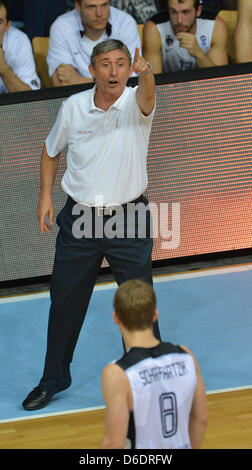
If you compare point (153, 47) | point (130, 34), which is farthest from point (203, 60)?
point (130, 34)

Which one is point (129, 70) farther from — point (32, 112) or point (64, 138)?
point (32, 112)

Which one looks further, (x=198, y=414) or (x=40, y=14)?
(x=40, y=14)

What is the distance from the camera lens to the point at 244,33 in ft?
25.3

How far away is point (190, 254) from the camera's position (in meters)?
7.15

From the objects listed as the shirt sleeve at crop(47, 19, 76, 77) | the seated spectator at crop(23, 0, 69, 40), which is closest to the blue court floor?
the shirt sleeve at crop(47, 19, 76, 77)

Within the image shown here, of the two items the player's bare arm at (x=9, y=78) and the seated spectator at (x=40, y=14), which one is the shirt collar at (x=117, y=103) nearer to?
the player's bare arm at (x=9, y=78)

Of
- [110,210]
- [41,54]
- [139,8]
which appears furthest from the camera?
[139,8]

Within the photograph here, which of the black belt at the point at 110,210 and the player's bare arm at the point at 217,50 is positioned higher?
the player's bare arm at the point at 217,50

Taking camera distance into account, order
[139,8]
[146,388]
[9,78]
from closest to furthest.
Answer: [146,388] < [9,78] < [139,8]

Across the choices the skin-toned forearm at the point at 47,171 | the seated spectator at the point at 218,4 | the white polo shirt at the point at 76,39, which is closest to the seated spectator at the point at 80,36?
the white polo shirt at the point at 76,39

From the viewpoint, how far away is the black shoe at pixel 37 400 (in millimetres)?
5301

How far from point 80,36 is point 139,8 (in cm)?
113

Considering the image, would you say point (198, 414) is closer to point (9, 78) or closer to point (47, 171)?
point (47, 171)

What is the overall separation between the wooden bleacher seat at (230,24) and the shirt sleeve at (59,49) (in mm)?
1552
